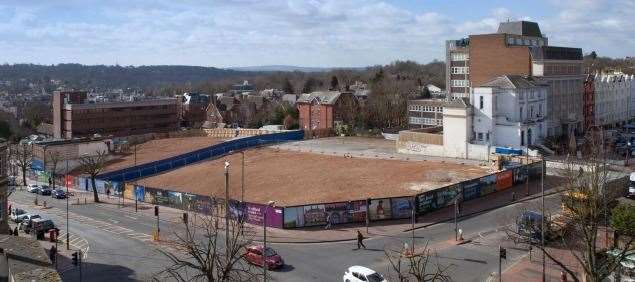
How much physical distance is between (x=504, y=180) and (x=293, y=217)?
21.4 m

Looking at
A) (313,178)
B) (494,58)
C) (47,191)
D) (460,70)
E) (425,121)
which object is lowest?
(47,191)

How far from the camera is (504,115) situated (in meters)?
76.6

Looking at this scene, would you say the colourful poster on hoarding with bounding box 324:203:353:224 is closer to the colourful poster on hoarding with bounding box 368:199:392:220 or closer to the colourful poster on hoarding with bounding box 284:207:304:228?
the colourful poster on hoarding with bounding box 368:199:392:220

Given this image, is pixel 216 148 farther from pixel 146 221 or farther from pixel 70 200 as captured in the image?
pixel 146 221

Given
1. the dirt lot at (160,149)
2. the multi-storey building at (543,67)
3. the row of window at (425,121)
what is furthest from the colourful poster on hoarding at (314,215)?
the row of window at (425,121)

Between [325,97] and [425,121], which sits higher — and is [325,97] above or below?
above

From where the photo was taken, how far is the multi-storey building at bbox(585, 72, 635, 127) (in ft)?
317

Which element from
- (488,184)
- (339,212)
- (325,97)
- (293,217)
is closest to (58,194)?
(293,217)

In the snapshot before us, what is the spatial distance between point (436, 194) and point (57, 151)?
5836 centimetres

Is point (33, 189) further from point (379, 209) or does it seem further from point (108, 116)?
point (108, 116)

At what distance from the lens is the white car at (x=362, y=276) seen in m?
29.4

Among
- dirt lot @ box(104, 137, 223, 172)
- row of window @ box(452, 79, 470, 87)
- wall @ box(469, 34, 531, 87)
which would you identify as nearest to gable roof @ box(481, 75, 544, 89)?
wall @ box(469, 34, 531, 87)

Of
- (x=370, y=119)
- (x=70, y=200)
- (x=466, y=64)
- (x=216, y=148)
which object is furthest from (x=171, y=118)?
(x=70, y=200)

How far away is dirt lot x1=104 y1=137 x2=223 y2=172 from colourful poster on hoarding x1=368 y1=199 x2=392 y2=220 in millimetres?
47211
